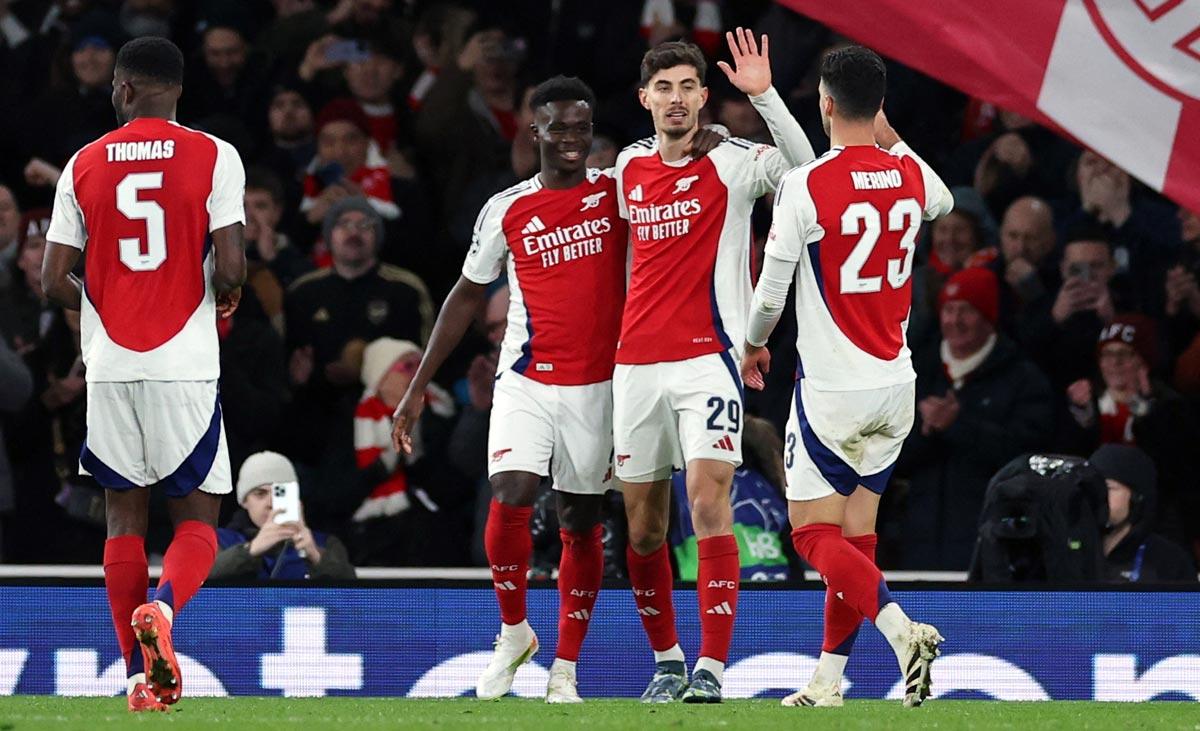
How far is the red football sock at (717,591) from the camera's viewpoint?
26.5ft

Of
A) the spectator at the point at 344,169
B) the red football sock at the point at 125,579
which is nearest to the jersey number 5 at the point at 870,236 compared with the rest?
the red football sock at the point at 125,579

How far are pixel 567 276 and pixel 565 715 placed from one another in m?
1.84

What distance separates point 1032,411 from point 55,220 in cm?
507

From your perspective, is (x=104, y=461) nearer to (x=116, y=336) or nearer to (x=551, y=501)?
(x=116, y=336)

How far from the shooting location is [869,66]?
25.3 ft

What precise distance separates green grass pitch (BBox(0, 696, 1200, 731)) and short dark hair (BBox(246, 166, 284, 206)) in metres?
4.30

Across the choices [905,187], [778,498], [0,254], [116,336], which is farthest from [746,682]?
[0,254]

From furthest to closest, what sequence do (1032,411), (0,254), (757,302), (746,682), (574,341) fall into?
(0,254) < (1032,411) < (746,682) < (574,341) < (757,302)

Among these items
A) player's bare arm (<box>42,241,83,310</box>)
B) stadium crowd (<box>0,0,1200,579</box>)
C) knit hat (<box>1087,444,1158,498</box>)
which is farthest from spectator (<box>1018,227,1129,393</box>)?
player's bare arm (<box>42,241,83,310</box>)

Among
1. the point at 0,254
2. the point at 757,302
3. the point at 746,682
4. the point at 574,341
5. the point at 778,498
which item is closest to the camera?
Result: the point at 757,302

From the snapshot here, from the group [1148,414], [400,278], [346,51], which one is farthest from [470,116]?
[1148,414]

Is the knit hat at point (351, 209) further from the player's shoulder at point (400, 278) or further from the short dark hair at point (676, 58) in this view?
the short dark hair at point (676, 58)

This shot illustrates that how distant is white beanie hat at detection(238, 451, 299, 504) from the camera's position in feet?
33.5

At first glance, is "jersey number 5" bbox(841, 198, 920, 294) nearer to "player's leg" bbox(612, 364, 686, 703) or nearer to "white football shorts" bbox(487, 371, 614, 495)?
"player's leg" bbox(612, 364, 686, 703)
